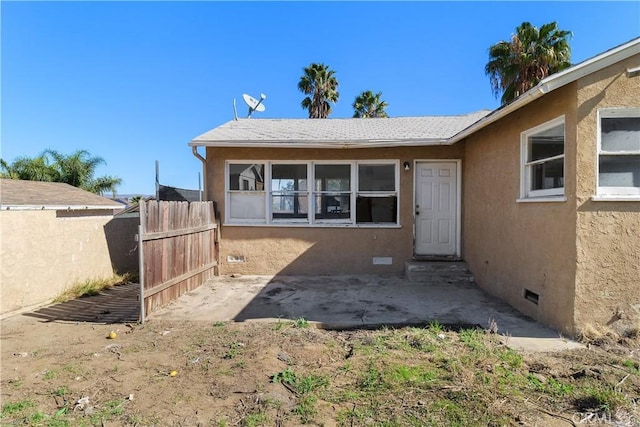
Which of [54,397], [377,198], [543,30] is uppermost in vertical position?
[543,30]

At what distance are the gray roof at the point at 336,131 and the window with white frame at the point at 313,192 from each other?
612 millimetres

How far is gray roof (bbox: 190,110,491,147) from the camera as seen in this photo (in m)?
6.96

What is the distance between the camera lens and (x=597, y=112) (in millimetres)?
3906

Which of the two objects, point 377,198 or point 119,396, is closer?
point 119,396

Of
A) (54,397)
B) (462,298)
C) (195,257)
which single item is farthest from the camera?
(195,257)

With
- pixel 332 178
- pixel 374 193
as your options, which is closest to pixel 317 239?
pixel 332 178

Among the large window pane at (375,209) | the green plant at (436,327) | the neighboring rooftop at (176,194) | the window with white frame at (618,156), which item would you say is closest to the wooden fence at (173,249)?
the neighboring rooftop at (176,194)

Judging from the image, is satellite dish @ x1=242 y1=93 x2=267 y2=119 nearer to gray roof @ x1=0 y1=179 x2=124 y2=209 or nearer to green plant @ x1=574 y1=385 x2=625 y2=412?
gray roof @ x1=0 y1=179 x2=124 y2=209

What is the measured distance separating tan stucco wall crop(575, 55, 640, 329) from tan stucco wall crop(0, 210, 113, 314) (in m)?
8.19

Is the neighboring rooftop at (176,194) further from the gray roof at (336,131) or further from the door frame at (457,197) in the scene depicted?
the door frame at (457,197)

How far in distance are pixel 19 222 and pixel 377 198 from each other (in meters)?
6.68

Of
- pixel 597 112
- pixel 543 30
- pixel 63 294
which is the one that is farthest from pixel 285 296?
pixel 543 30

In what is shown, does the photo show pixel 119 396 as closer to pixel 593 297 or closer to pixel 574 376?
pixel 574 376

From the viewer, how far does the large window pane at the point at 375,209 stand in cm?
745
